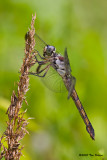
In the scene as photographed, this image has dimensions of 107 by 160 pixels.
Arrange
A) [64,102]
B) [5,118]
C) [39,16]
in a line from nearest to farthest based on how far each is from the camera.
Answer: [5,118] → [64,102] → [39,16]

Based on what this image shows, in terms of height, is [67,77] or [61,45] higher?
[61,45]

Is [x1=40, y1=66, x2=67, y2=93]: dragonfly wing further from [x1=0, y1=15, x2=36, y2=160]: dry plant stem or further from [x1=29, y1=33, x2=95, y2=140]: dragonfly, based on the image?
[x1=0, y1=15, x2=36, y2=160]: dry plant stem

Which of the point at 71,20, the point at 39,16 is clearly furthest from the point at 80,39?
the point at 39,16

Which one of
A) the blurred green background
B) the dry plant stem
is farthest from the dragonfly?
the dry plant stem

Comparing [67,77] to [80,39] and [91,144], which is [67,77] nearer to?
[91,144]

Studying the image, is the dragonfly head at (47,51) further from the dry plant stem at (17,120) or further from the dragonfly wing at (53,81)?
the dry plant stem at (17,120)

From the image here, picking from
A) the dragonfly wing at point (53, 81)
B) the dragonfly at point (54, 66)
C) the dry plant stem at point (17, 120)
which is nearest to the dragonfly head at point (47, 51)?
the dragonfly at point (54, 66)

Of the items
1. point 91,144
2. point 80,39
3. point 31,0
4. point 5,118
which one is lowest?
point 91,144
